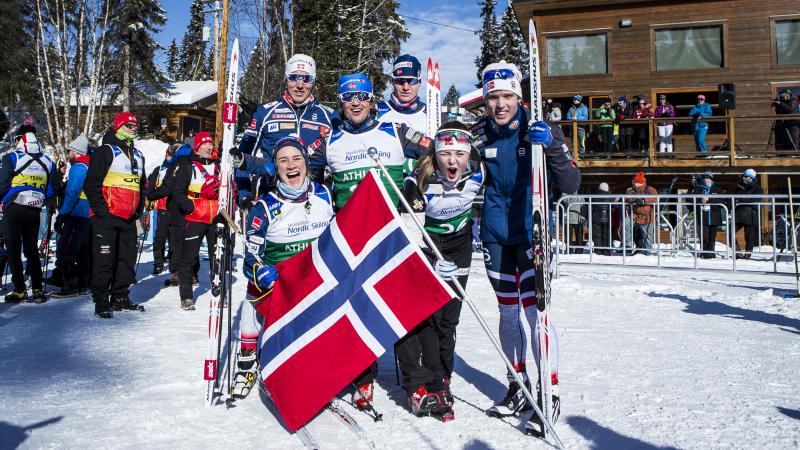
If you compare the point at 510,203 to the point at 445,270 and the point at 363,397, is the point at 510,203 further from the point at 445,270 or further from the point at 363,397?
the point at 363,397

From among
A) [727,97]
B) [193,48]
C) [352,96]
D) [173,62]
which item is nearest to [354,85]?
[352,96]

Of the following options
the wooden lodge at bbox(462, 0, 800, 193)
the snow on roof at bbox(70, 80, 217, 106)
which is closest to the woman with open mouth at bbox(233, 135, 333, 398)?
the wooden lodge at bbox(462, 0, 800, 193)

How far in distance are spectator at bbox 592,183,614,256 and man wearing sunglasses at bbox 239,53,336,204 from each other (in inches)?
339

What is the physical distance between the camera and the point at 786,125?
63.1ft

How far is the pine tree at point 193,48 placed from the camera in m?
67.4

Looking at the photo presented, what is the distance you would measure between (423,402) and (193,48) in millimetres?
74274

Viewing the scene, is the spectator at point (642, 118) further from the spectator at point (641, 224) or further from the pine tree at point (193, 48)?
the pine tree at point (193, 48)

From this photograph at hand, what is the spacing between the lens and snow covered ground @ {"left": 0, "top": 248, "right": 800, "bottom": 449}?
360 cm

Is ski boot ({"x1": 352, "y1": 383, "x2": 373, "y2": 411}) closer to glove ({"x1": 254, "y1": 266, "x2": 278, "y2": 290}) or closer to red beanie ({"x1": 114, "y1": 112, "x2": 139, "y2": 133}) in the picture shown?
glove ({"x1": 254, "y1": 266, "x2": 278, "y2": 290})

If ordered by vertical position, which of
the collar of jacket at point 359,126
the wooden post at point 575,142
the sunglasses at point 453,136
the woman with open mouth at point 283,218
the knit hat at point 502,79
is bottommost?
the woman with open mouth at point 283,218

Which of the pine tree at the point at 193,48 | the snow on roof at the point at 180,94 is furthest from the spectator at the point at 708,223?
the pine tree at the point at 193,48

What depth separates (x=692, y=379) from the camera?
478cm

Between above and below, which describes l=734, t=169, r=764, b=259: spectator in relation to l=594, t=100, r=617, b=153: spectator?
below

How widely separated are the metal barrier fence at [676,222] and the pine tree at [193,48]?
58631 mm
